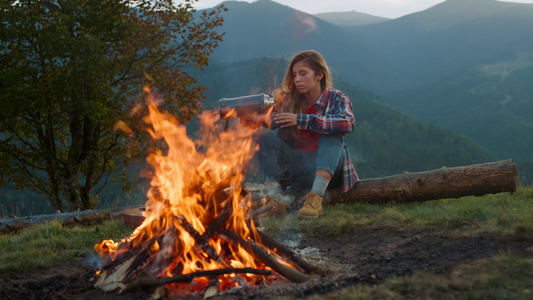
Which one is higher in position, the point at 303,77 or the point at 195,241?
the point at 303,77

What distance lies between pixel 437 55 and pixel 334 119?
6263 inches

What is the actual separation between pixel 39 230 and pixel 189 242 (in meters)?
2.81

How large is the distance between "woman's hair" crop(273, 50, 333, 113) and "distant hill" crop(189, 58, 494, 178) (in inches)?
2163

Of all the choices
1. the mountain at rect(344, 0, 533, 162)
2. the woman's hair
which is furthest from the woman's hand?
the mountain at rect(344, 0, 533, 162)

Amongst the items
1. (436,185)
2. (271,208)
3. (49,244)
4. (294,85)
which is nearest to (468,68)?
(436,185)

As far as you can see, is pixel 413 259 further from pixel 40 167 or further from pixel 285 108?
pixel 40 167

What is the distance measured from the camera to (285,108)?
219 inches

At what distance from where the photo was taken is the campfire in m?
2.97

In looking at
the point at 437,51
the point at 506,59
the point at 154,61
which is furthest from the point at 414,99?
the point at 154,61

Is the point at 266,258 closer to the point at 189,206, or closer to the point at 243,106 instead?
the point at 189,206

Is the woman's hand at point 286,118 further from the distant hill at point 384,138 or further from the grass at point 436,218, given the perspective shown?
the distant hill at point 384,138

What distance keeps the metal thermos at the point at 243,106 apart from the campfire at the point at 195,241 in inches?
36.8

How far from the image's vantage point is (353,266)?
3281 millimetres

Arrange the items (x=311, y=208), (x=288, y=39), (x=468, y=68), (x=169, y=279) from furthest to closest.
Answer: (x=288, y=39) → (x=468, y=68) → (x=311, y=208) → (x=169, y=279)
